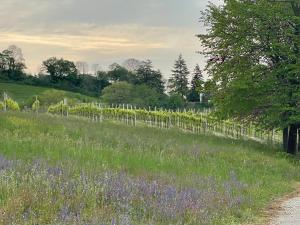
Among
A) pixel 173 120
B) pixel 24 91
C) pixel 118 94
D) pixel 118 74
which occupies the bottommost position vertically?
pixel 173 120

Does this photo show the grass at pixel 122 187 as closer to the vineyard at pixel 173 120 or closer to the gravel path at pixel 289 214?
the gravel path at pixel 289 214

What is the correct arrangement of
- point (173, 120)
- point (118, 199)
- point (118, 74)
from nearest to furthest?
point (118, 199)
point (173, 120)
point (118, 74)

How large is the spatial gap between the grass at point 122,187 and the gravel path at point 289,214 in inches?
17.4

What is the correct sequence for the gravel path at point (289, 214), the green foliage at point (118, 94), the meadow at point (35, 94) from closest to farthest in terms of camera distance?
the gravel path at point (289, 214) < the meadow at point (35, 94) < the green foliage at point (118, 94)

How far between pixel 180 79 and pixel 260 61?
10633cm

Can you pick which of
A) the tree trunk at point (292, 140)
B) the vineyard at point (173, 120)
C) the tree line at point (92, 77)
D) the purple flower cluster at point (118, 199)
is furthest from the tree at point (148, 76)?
the purple flower cluster at point (118, 199)

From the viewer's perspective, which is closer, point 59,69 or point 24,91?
point 24,91

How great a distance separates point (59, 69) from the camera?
143m

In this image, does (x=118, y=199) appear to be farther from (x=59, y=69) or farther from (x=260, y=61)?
(x=59, y=69)

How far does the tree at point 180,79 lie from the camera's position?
423ft

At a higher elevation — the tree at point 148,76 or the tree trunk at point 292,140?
the tree at point 148,76

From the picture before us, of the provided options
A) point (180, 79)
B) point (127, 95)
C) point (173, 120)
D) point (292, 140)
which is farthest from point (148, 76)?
point (292, 140)

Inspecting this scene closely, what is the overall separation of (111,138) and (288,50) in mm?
10232

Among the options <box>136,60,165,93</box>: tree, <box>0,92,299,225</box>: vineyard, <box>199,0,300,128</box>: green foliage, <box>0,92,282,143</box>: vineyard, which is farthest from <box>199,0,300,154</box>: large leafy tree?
<box>136,60,165,93</box>: tree
